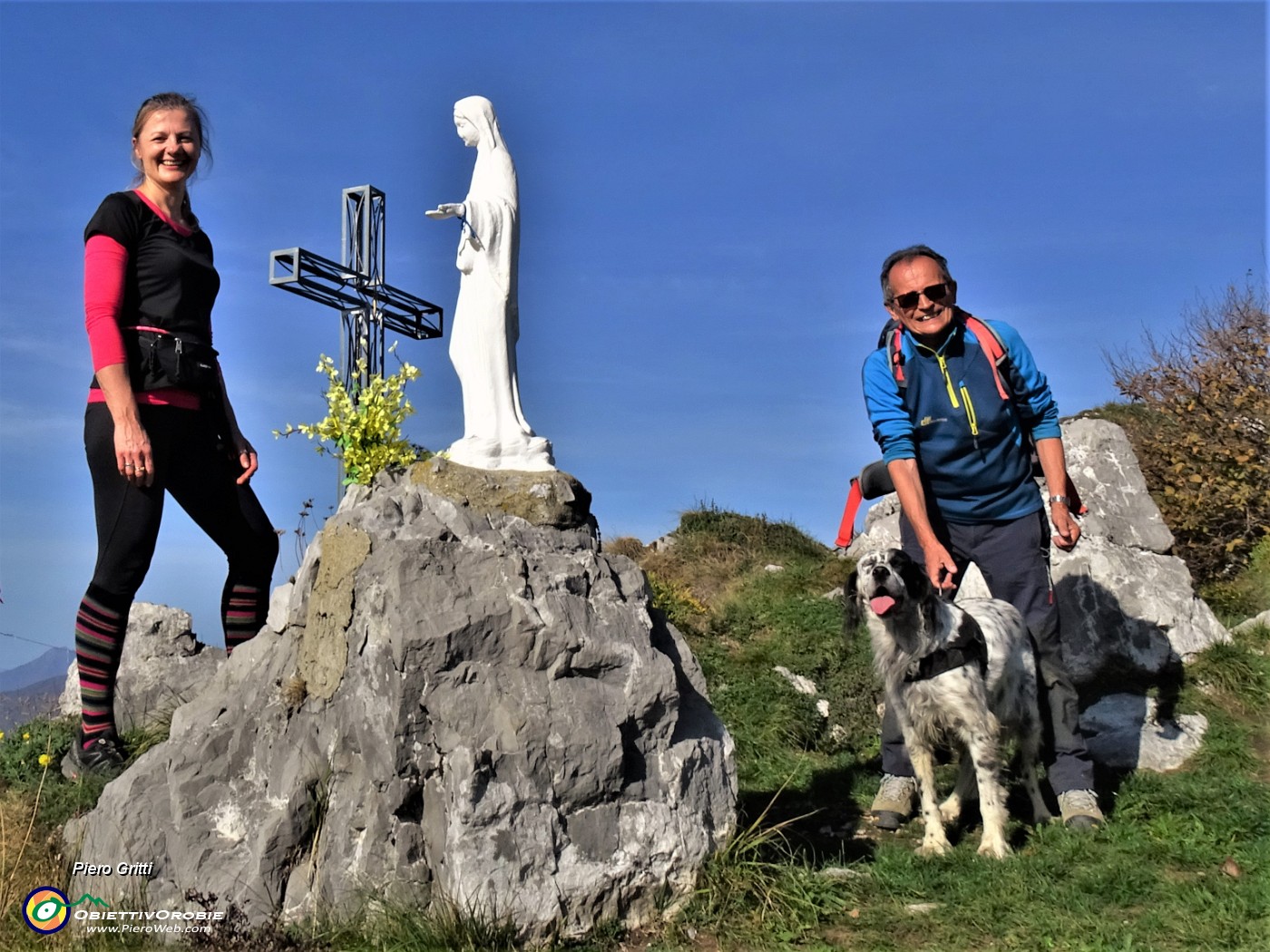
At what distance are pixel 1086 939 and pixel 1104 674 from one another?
4.13 m

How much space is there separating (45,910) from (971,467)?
4067mm

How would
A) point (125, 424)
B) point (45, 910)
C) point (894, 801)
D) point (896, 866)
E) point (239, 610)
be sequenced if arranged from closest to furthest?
point (45, 910)
point (125, 424)
point (896, 866)
point (239, 610)
point (894, 801)

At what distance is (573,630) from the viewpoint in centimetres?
386

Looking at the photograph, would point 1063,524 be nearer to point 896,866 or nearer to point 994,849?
point 994,849

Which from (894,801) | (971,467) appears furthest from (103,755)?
(971,467)

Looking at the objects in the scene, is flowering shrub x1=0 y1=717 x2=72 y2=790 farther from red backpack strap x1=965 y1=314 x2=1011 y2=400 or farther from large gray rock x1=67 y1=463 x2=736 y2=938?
red backpack strap x1=965 y1=314 x2=1011 y2=400

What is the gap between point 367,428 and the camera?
5.53 metres

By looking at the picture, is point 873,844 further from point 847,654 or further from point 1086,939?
point 847,654

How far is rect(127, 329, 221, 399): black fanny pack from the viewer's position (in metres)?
4.32

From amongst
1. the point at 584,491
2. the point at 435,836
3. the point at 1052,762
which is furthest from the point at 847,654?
the point at 435,836

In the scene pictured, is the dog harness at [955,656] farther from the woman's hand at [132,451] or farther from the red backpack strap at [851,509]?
the woman's hand at [132,451]

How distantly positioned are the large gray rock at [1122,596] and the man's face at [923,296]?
8.57 feet

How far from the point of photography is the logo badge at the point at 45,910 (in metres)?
3.70

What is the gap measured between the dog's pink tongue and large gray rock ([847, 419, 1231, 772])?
2.62 meters
